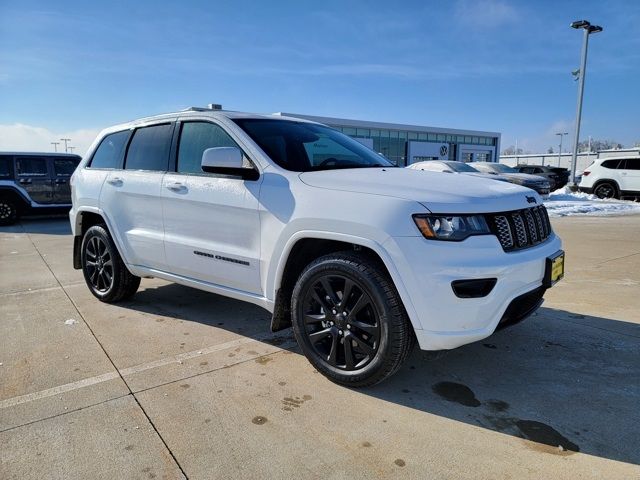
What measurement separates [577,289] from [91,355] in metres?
5.03

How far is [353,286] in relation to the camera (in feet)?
9.23

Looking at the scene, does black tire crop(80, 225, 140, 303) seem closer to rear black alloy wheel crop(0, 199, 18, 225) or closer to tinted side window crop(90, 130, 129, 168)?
tinted side window crop(90, 130, 129, 168)

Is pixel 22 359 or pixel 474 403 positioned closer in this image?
pixel 474 403

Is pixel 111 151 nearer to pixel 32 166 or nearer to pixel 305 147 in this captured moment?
pixel 305 147

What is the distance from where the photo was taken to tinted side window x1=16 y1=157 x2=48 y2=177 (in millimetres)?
12332

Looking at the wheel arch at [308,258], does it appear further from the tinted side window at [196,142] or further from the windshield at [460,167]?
the windshield at [460,167]

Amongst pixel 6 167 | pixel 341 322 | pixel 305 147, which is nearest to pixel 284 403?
pixel 341 322

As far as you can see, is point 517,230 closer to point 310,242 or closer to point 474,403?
point 474,403

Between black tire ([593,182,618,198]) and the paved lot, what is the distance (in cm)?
1657

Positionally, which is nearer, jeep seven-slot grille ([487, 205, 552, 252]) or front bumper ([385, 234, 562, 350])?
front bumper ([385, 234, 562, 350])

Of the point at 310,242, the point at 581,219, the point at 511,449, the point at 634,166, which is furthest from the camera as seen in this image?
the point at 634,166

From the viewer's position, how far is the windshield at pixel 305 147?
3.38m

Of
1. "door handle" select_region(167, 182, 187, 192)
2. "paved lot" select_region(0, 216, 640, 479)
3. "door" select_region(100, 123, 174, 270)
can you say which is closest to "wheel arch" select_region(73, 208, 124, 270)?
"door" select_region(100, 123, 174, 270)

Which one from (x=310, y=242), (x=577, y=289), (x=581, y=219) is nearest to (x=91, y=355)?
(x=310, y=242)
